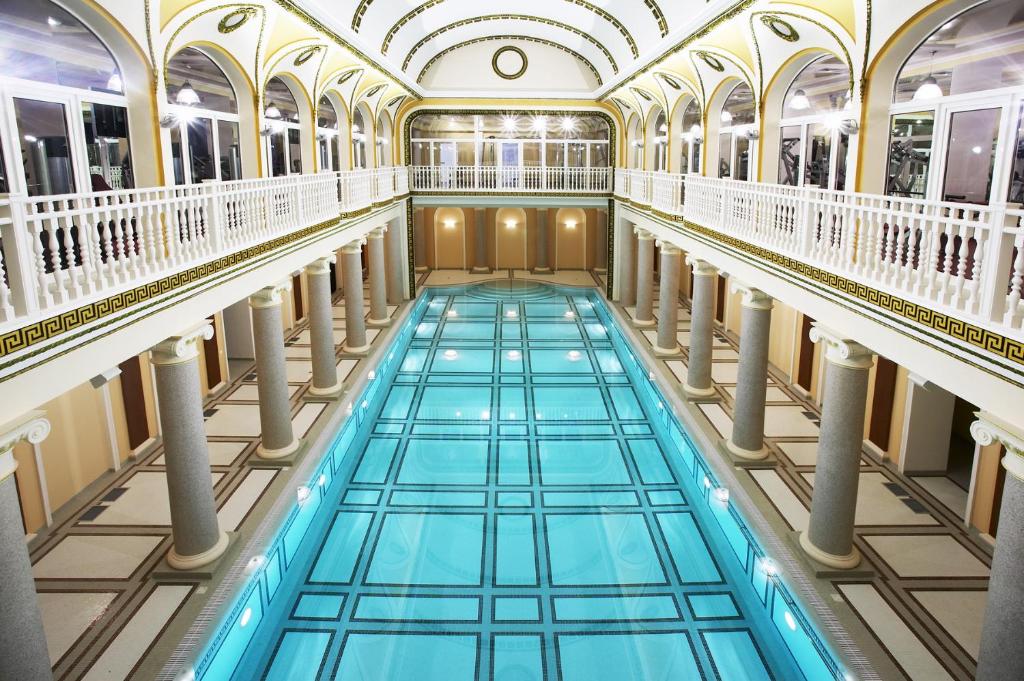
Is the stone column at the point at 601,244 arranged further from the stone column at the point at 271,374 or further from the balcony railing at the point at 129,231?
the stone column at the point at 271,374

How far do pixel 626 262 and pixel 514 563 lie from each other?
14.5 meters

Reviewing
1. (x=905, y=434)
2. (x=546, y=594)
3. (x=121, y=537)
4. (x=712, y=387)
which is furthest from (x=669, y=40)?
(x=121, y=537)

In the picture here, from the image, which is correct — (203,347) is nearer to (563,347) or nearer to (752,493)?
(563,347)

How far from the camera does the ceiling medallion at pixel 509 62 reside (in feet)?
75.4

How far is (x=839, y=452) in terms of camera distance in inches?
321

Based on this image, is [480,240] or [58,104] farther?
[480,240]

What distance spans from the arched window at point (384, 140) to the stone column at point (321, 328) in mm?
9703

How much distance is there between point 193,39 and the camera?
9.31 m

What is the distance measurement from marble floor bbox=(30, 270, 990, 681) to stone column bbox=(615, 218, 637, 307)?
9.43 metres

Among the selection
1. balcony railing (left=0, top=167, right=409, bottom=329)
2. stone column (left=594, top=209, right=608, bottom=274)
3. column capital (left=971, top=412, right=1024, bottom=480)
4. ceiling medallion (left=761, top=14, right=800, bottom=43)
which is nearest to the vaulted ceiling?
ceiling medallion (left=761, top=14, right=800, bottom=43)

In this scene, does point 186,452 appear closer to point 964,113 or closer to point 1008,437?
point 1008,437

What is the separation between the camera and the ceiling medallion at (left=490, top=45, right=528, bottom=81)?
75.4 feet

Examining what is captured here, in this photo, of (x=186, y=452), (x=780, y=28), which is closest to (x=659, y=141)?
(x=780, y=28)

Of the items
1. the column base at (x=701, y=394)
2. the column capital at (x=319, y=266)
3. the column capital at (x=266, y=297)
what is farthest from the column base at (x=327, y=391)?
the column base at (x=701, y=394)
